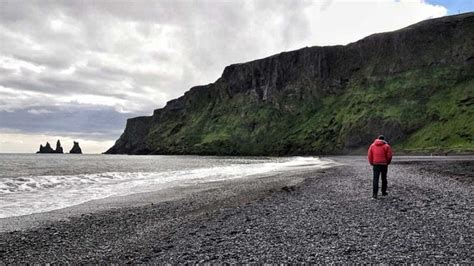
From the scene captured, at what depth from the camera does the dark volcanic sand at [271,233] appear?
33.3 ft

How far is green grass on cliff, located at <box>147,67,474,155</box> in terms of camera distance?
406 ft

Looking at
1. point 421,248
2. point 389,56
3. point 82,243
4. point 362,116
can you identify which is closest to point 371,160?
point 421,248

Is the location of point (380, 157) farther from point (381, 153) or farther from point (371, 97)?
point (371, 97)

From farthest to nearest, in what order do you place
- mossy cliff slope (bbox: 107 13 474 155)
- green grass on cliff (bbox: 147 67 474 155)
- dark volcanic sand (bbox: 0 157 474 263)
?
mossy cliff slope (bbox: 107 13 474 155) < green grass on cliff (bbox: 147 67 474 155) < dark volcanic sand (bbox: 0 157 474 263)

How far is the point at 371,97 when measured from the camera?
157500 millimetres

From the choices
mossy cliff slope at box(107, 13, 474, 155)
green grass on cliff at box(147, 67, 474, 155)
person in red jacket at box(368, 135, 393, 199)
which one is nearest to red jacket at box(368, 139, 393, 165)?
person in red jacket at box(368, 135, 393, 199)

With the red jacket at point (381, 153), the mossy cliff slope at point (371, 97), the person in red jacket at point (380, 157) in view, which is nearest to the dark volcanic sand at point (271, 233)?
the person in red jacket at point (380, 157)

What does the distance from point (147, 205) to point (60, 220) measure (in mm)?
5348

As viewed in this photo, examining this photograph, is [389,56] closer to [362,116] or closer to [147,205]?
[362,116]

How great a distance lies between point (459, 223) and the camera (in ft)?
42.6

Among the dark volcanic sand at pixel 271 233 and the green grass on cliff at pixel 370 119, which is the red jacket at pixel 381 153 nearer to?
the dark volcanic sand at pixel 271 233

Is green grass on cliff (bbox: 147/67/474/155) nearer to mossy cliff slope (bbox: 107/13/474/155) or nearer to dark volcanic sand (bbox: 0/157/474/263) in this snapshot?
mossy cliff slope (bbox: 107/13/474/155)

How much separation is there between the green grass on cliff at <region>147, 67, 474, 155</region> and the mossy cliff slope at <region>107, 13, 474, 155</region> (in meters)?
0.34

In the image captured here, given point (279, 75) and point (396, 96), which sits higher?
point (279, 75)
